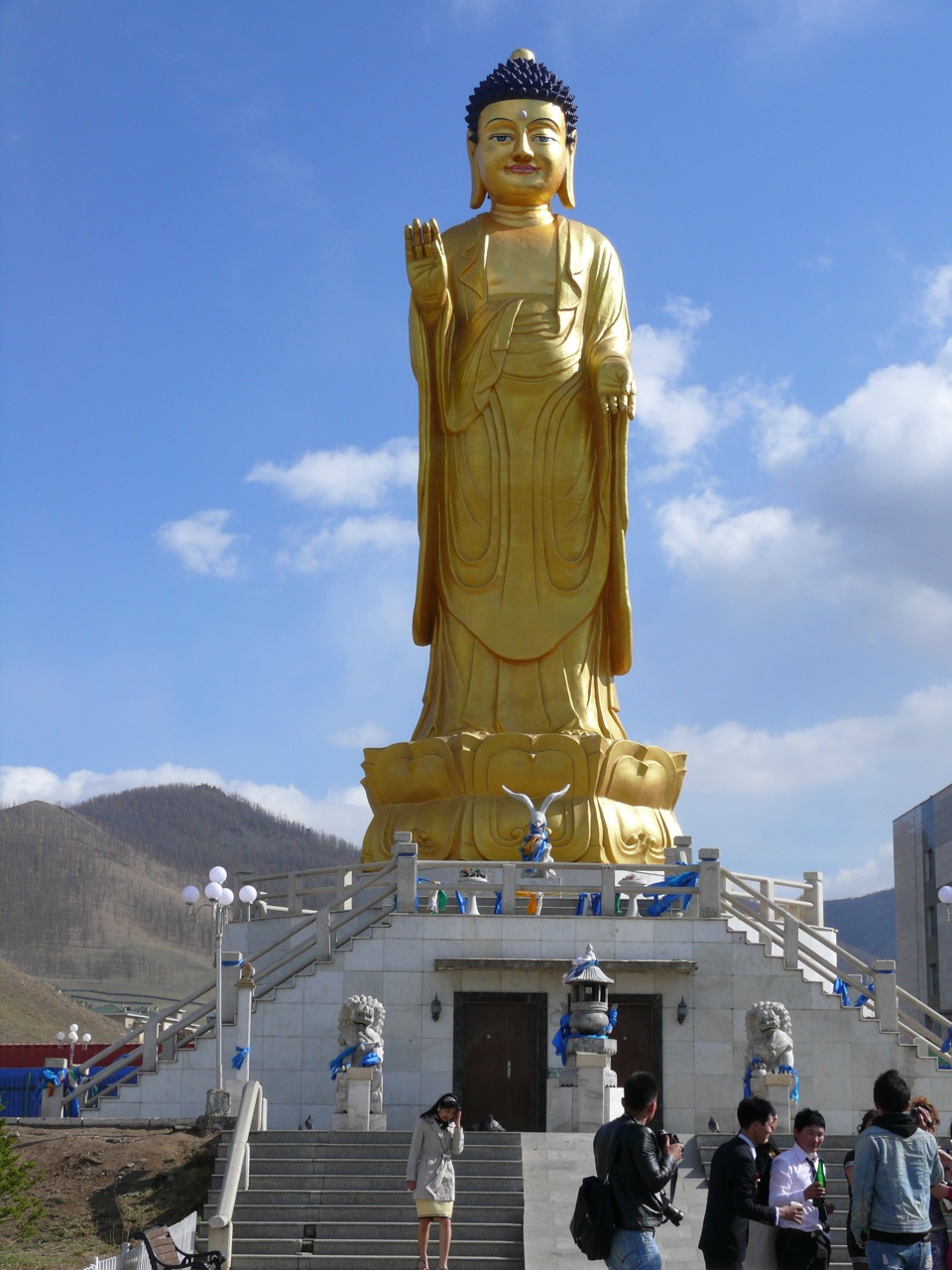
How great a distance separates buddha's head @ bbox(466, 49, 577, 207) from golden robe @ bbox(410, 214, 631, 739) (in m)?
1.52

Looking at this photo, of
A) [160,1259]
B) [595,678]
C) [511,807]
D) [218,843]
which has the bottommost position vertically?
[160,1259]

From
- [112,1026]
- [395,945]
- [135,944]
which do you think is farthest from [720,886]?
[135,944]

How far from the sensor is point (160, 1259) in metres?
9.50

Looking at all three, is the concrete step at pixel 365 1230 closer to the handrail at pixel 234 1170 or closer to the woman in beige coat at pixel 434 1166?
the handrail at pixel 234 1170

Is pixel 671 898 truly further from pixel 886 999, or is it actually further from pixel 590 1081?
pixel 590 1081

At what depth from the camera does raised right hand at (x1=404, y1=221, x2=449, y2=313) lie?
20266 mm

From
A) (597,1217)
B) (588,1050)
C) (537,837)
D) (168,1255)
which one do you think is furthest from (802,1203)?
(537,837)

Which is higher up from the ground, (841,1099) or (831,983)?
(831,983)

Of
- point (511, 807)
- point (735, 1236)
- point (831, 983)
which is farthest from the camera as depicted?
point (511, 807)

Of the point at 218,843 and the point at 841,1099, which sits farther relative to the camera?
the point at 218,843

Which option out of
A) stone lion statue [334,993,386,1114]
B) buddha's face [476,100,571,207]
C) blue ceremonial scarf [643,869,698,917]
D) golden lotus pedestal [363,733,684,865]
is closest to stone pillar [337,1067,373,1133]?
stone lion statue [334,993,386,1114]

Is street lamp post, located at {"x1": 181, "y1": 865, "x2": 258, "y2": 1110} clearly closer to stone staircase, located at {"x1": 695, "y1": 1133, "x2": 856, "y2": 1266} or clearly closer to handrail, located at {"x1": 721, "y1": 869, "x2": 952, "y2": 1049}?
stone staircase, located at {"x1": 695, "y1": 1133, "x2": 856, "y2": 1266}

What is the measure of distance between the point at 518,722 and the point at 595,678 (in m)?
1.16

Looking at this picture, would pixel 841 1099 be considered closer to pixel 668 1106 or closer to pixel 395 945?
pixel 668 1106
